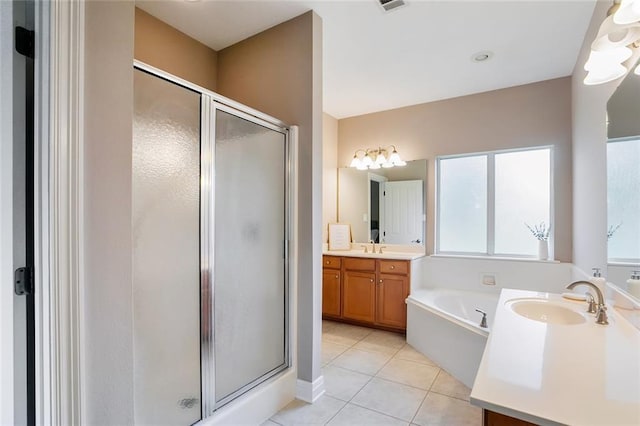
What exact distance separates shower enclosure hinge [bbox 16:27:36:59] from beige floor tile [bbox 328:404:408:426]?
7.45 feet

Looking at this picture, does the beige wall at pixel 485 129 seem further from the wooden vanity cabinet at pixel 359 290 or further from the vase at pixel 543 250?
the wooden vanity cabinet at pixel 359 290

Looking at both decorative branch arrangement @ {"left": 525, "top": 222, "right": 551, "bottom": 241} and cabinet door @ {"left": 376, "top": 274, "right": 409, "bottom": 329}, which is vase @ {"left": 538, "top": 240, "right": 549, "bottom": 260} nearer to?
decorative branch arrangement @ {"left": 525, "top": 222, "right": 551, "bottom": 241}

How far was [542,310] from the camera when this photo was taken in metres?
1.73

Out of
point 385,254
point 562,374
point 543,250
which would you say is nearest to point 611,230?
point 562,374

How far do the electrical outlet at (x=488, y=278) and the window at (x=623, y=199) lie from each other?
170cm

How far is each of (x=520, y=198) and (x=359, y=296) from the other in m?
2.12

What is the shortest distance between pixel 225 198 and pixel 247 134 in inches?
17.8

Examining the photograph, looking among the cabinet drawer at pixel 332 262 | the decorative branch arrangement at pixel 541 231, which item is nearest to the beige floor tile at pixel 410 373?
the cabinet drawer at pixel 332 262

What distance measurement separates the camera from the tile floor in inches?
76.7

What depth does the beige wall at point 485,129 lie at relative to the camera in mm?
3129

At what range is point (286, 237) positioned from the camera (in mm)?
2221

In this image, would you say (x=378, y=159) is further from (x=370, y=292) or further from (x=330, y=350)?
(x=330, y=350)

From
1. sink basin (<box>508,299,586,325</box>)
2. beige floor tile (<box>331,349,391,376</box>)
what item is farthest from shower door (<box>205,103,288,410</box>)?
sink basin (<box>508,299,586,325</box>)

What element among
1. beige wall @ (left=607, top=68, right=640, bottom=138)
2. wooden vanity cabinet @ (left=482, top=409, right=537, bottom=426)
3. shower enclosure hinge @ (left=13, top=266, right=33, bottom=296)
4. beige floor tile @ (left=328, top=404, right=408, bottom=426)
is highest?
beige wall @ (left=607, top=68, right=640, bottom=138)
